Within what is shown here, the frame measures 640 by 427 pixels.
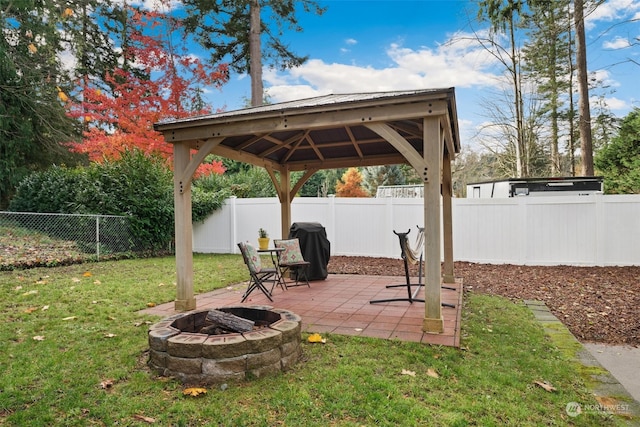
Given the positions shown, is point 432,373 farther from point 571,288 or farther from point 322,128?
point 571,288

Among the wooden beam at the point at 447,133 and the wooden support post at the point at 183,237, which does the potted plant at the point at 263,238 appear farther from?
the wooden beam at the point at 447,133

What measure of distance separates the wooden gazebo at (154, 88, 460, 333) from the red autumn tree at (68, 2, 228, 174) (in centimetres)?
597

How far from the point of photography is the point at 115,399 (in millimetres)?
2572

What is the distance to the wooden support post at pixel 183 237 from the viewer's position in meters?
4.84

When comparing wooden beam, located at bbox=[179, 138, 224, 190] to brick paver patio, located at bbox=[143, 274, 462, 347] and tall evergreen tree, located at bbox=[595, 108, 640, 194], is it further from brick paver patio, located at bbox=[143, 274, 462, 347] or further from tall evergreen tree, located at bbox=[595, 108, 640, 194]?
tall evergreen tree, located at bbox=[595, 108, 640, 194]

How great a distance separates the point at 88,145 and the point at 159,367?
10.6 m

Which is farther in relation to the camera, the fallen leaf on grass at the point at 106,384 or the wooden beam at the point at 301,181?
the wooden beam at the point at 301,181

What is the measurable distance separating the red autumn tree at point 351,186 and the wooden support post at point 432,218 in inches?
683

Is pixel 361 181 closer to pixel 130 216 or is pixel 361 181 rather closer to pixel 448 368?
pixel 130 216

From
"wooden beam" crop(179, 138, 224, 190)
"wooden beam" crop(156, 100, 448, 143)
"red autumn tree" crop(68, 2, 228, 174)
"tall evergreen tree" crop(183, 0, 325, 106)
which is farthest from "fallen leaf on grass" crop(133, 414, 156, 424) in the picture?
"tall evergreen tree" crop(183, 0, 325, 106)

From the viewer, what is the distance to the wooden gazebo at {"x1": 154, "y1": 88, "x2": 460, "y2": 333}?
12.8ft

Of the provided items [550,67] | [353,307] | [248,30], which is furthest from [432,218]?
[550,67]

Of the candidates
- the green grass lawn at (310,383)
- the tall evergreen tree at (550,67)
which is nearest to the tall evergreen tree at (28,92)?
the green grass lawn at (310,383)

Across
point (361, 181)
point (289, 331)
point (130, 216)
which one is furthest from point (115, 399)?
point (361, 181)
